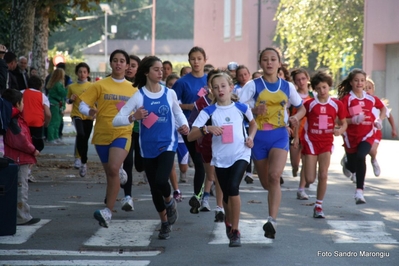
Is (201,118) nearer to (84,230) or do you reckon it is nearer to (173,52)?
(84,230)

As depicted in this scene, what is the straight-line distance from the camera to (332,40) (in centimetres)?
3891

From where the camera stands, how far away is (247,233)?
31.3 ft

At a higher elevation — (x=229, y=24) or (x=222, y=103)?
(x=229, y=24)

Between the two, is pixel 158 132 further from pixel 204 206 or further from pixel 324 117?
pixel 324 117

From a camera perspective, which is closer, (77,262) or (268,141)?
(77,262)

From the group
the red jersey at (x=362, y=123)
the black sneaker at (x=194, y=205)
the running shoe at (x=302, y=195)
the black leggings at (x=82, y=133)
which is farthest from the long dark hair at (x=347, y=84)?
the black leggings at (x=82, y=133)

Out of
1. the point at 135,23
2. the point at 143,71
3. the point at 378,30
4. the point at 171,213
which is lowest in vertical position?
the point at 171,213

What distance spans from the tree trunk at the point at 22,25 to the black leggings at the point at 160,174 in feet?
40.0

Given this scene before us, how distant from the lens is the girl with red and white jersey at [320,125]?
36.3 feet

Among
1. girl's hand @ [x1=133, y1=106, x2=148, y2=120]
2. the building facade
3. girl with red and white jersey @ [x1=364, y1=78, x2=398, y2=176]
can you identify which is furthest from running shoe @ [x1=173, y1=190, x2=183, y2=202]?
the building facade

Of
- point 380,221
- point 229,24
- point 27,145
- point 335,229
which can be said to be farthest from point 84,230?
point 229,24

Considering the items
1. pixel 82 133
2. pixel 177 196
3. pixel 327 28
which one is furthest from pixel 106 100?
pixel 327 28

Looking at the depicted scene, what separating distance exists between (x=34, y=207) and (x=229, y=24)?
44.5 m

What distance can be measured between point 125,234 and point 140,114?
1331 mm
